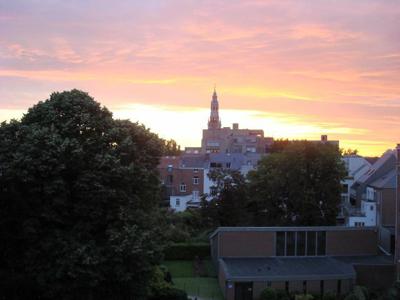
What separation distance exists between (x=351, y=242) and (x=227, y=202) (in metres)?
13.3

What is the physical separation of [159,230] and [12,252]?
772 cm

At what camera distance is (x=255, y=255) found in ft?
142

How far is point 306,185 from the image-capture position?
47969 mm

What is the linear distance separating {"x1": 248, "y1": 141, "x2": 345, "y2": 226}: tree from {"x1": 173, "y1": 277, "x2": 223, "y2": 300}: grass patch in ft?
35.0

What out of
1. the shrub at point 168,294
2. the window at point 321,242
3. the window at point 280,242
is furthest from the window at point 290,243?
the shrub at point 168,294

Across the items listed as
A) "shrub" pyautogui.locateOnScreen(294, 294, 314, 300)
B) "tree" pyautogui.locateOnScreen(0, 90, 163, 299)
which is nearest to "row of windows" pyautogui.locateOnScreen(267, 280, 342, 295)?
"shrub" pyautogui.locateOnScreen(294, 294, 314, 300)

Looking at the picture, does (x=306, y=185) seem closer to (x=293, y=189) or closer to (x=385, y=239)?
(x=293, y=189)

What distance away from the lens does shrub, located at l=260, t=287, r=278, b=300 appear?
35.7 metres

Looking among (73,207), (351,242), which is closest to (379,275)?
(351,242)

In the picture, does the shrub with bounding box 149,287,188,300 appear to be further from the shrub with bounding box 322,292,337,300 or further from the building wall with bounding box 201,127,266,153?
the building wall with bounding box 201,127,266,153

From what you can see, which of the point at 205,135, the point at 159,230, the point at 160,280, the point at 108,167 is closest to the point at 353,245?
the point at 160,280

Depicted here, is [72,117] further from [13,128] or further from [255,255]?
[255,255]

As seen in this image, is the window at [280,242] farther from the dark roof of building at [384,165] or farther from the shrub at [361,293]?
the dark roof of building at [384,165]

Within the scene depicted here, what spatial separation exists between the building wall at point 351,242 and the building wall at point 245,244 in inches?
199
